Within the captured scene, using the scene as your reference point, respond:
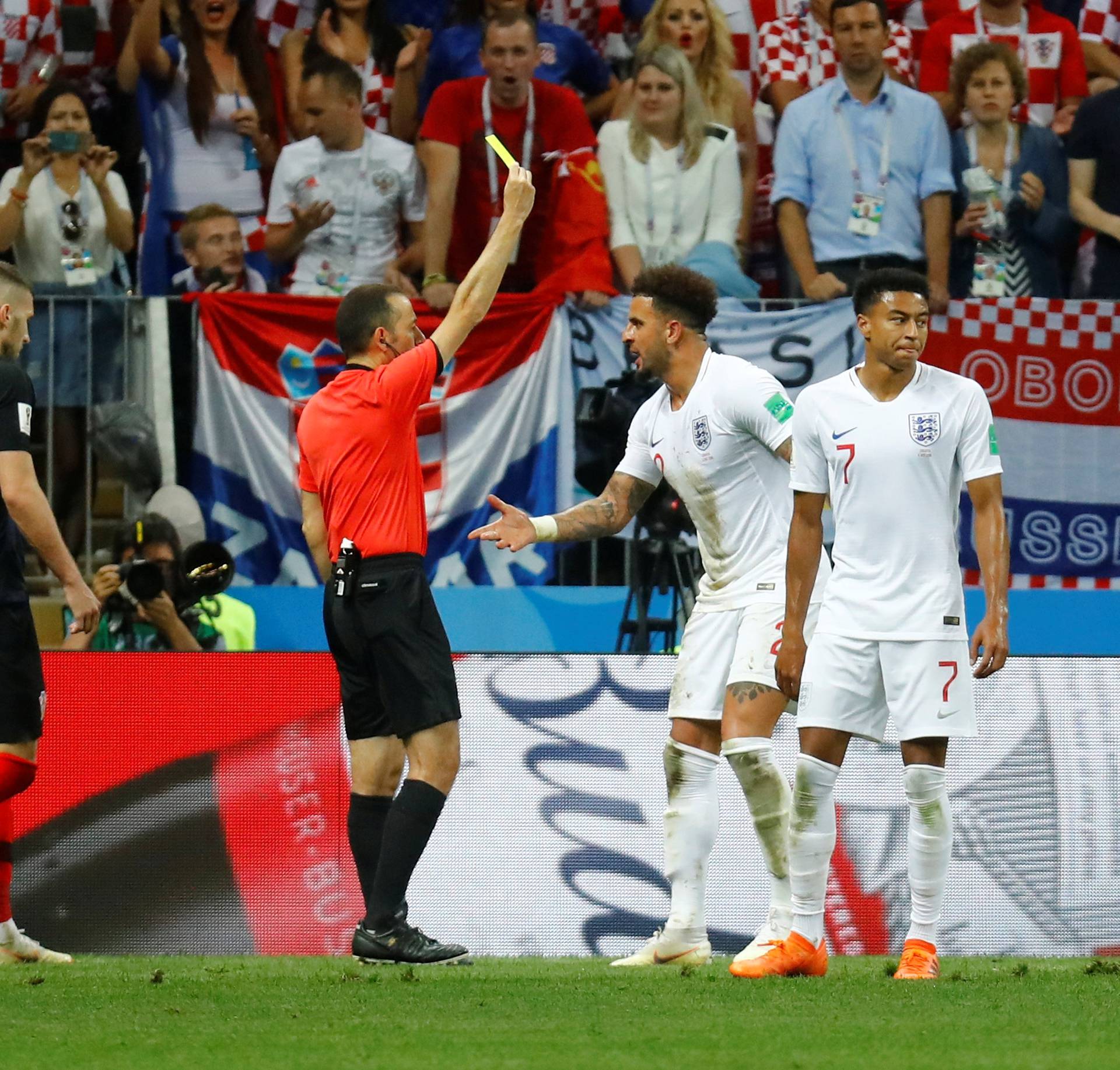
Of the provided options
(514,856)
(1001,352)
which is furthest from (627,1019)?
(1001,352)

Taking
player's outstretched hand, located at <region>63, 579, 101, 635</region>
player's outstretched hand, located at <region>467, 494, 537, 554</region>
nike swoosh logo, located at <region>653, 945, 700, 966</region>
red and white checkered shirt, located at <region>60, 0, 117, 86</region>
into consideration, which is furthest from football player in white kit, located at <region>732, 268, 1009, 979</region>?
red and white checkered shirt, located at <region>60, 0, 117, 86</region>

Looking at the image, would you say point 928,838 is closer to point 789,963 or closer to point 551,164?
point 789,963

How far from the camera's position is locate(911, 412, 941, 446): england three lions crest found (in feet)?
19.5

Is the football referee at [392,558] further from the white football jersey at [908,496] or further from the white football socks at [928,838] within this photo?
the white football socks at [928,838]

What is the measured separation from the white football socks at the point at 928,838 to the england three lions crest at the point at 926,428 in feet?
3.26

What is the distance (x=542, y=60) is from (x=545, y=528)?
221 inches

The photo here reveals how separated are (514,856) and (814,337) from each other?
4.21 meters

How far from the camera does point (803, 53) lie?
11.7 metres

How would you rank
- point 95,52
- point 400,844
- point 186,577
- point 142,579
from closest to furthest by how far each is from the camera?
point 400,844
point 142,579
point 186,577
point 95,52

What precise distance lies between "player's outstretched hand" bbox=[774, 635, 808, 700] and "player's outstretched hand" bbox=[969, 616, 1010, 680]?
57 centimetres

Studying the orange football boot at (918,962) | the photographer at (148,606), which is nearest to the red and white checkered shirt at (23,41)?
the photographer at (148,606)

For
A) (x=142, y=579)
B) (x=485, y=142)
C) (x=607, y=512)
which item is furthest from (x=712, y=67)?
(x=607, y=512)

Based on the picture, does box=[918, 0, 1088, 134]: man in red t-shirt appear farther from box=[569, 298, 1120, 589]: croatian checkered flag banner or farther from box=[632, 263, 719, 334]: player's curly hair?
box=[632, 263, 719, 334]: player's curly hair

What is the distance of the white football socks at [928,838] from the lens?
595cm
